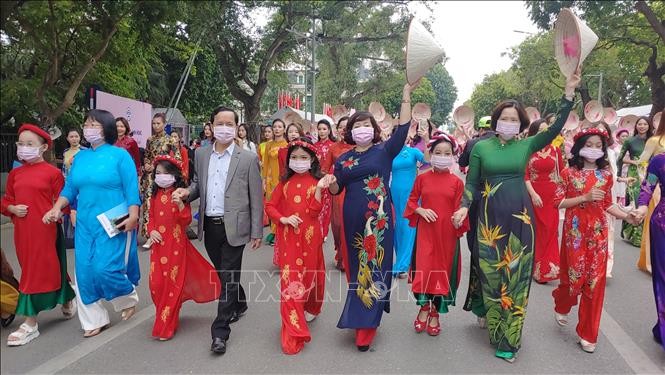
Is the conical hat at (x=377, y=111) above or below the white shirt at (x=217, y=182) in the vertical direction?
above

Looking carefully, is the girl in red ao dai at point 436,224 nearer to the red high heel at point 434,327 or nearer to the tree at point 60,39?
the red high heel at point 434,327

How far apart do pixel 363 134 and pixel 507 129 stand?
3.37ft

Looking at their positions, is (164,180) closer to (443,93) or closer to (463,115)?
(463,115)

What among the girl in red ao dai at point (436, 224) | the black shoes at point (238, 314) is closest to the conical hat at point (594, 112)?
the girl in red ao dai at point (436, 224)

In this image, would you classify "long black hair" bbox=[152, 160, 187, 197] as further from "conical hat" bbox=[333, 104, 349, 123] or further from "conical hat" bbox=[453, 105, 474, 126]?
"conical hat" bbox=[333, 104, 349, 123]

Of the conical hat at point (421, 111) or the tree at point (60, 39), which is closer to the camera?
the tree at point (60, 39)

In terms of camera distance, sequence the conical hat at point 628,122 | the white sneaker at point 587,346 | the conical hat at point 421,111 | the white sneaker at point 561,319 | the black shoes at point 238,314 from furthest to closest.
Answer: the conical hat at point 628,122 → the conical hat at point 421,111 → the black shoes at point 238,314 → the white sneaker at point 561,319 → the white sneaker at point 587,346

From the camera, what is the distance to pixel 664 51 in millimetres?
22422

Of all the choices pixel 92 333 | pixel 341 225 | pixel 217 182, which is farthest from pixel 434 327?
pixel 92 333

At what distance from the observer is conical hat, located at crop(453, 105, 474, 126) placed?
8461 mm

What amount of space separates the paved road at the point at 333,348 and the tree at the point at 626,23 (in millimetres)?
16384

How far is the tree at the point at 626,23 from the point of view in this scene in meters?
18.7

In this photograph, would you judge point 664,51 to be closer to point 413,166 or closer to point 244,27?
point 244,27

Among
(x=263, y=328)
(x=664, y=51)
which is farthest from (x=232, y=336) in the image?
A: (x=664, y=51)
